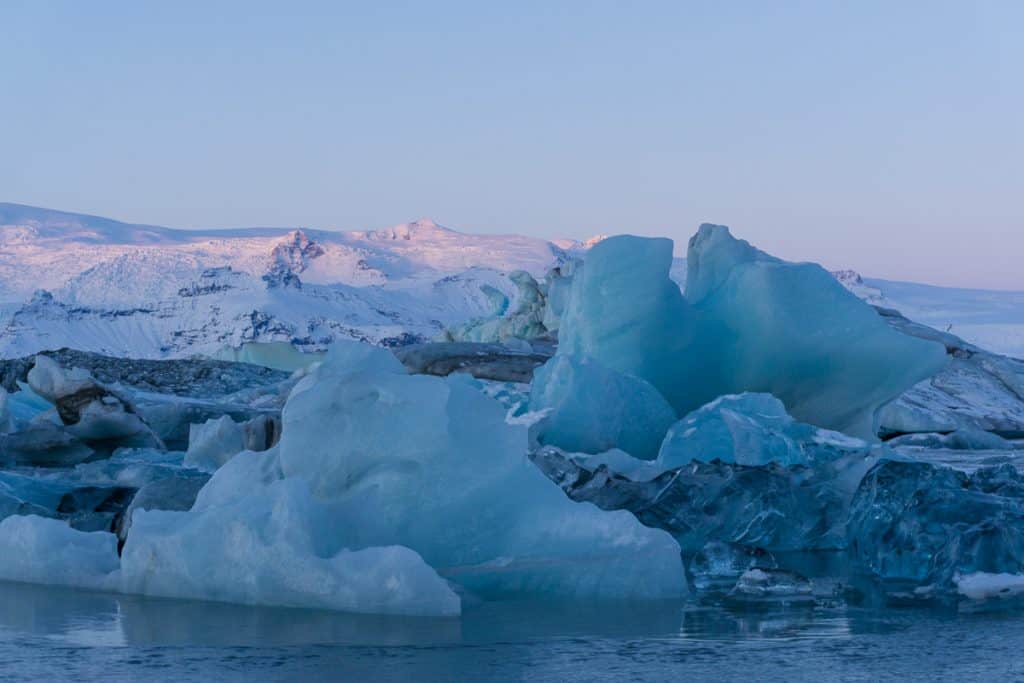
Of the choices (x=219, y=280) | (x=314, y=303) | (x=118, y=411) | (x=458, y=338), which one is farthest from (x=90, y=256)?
(x=118, y=411)

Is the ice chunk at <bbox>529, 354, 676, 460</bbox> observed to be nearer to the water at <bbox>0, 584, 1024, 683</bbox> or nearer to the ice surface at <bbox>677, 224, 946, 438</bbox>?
the ice surface at <bbox>677, 224, 946, 438</bbox>

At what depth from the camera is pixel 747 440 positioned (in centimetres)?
754

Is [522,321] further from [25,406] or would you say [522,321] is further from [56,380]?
[56,380]

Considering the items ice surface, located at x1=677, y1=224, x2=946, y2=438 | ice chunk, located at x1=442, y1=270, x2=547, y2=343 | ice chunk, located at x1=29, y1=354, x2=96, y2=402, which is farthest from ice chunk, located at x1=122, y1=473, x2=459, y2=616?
ice chunk, located at x1=442, y1=270, x2=547, y2=343

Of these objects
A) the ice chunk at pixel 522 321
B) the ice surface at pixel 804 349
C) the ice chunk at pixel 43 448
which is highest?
the ice chunk at pixel 522 321

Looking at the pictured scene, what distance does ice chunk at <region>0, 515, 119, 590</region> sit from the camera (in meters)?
4.27

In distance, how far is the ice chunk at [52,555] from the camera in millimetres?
4270

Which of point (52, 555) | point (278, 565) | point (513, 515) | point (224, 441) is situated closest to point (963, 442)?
point (224, 441)

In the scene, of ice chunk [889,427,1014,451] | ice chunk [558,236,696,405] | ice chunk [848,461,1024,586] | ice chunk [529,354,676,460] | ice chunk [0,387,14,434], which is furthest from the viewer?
ice chunk [889,427,1014,451]

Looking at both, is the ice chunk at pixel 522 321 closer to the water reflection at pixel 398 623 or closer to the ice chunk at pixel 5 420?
the ice chunk at pixel 5 420

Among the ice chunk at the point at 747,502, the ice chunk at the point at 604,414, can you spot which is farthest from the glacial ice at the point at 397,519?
the ice chunk at the point at 604,414

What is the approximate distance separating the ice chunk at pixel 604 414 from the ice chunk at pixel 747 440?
0.92 metres

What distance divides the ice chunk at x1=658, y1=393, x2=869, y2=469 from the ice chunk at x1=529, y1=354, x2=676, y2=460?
919mm

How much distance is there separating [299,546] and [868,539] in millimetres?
2093
